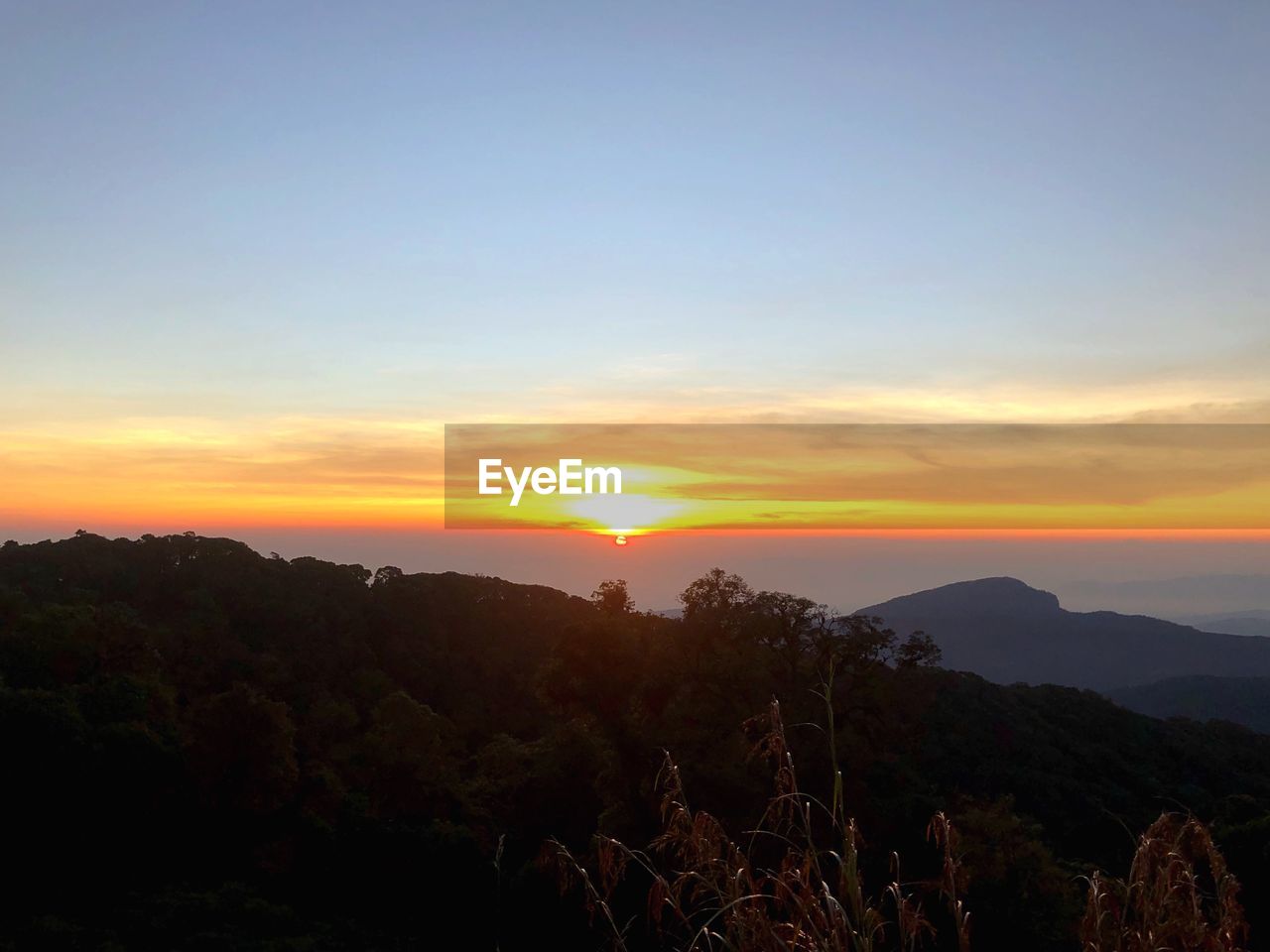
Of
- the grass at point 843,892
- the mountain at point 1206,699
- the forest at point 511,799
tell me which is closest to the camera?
the grass at point 843,892

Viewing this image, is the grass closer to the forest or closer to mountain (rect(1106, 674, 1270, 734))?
the forest

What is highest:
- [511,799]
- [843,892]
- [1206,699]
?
[843,892]

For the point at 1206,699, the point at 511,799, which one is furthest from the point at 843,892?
the point at 1206,699

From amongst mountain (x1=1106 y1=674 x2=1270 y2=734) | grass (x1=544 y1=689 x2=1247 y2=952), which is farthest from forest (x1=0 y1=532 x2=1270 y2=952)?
mountain (x1=1106 y1=674 x2=1270 y2=734)

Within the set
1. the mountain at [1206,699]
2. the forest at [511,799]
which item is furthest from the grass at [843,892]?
the mountain at [1206,699]

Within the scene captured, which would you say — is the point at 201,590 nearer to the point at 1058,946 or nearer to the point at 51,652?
the point at 51,652

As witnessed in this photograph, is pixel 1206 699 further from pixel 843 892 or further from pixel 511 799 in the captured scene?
pixel 843 892

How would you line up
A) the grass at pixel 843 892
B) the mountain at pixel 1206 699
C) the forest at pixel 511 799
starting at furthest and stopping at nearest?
1. the mountain at pixel 1206 699
2. the forest at pixel 511 799
3. the grass at pixel 843 892

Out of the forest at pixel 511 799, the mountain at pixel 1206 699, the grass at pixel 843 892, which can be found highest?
the grass at pixel 843 892

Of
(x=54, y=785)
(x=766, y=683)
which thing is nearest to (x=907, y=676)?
(x=766, y=683)

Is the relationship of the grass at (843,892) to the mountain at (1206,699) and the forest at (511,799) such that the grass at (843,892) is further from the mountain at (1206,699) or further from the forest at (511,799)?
the mountain at (1206,699)
